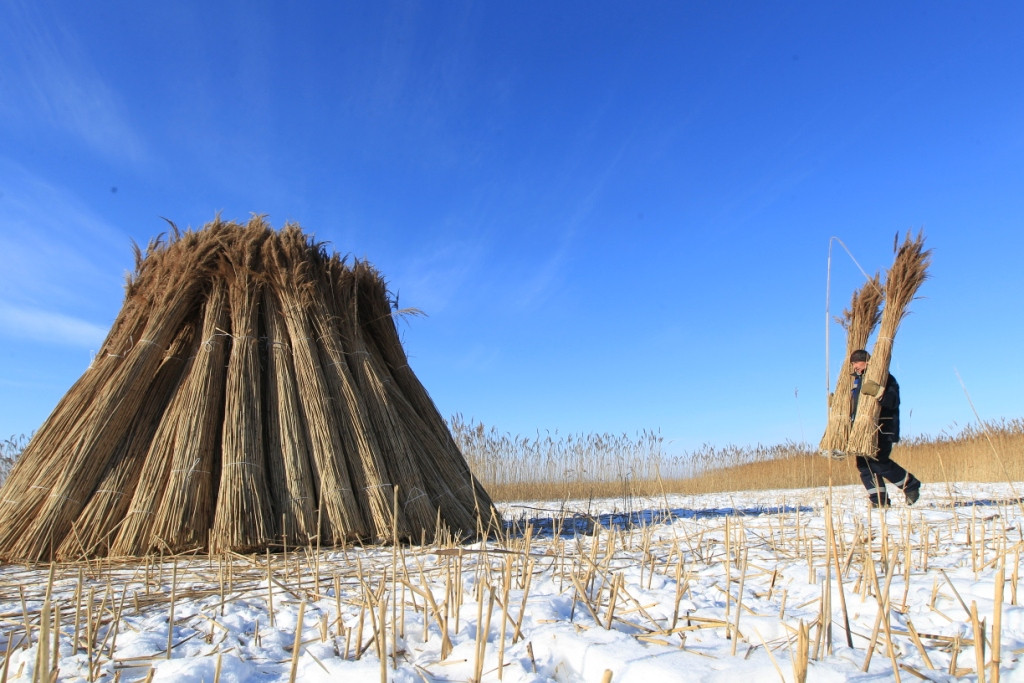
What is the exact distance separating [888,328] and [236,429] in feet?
15.6

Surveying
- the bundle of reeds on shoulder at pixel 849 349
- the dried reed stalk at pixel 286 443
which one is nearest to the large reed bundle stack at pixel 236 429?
the dried reed stalk at pixel 286 443

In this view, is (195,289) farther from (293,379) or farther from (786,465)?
(786,465)

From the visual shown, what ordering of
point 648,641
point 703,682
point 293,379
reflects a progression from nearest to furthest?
1. point 703,682
2. point 648,641
3. point 293,379

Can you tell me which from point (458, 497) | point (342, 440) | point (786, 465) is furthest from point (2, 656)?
point (786, 465)

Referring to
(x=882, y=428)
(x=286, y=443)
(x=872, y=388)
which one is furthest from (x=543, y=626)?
(x=882, y=428)

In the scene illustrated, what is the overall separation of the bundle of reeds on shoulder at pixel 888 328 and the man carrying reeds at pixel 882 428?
0.06 metres

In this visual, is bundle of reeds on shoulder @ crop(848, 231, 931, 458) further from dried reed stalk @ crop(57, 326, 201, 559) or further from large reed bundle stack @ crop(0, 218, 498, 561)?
dried reed stalk @ crop(57, 326, 201, 559)

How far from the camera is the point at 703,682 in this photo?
4.04 feet

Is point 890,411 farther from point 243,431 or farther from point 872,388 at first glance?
point 243,431

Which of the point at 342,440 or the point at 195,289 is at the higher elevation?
the point at 195,289

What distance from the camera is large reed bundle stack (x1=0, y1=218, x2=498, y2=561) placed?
10.8ft

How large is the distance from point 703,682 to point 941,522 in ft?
10.7

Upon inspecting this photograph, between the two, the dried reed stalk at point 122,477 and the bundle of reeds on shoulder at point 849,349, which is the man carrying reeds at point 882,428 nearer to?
the bundle of reeds on shoulder at point 849,349

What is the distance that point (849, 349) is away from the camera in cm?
562
